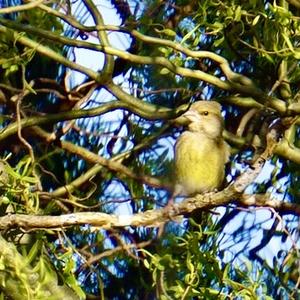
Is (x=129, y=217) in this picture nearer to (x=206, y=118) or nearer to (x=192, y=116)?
(x=206, y=118)

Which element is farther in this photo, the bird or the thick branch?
the bird

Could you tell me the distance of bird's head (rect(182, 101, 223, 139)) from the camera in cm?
218

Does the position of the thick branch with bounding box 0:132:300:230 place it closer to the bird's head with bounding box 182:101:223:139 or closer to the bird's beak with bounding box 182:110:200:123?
the bird's head with bounding box 182:101:223:139

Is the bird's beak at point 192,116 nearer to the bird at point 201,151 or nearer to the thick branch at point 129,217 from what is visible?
the bird at point 201,151

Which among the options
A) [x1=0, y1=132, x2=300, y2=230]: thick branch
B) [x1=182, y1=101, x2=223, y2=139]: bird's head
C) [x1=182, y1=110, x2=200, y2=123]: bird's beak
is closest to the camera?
[x1=0, y1=132, x2=300, y2=230]: thick branch

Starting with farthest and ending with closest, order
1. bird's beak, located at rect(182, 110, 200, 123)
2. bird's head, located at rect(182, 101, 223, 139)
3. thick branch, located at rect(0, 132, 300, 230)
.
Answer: bird's beak, located at rect(182, 110, 200, 123) → bird's head, located at rect(182, 101, 223, 139) → thick branch, located at rect(0, 132, 300, 230)

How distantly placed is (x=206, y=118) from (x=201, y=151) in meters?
0.40

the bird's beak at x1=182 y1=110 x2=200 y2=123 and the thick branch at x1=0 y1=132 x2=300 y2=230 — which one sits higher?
the bird's beak at x1=182 y1=110 x2=200 y2=123

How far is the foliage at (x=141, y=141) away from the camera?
1827 millimetres

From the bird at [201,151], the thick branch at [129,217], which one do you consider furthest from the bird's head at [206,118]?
the thick branch at [129,217]

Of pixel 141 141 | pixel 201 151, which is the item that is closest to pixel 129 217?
pixel 141 141

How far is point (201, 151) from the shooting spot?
101 inches

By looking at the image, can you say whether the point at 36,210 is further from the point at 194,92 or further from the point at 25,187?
the point at 194,92

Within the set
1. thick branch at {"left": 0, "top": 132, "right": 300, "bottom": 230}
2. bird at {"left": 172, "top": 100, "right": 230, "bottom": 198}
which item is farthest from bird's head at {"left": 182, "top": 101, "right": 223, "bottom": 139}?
thick branch at {"left": 0, "top": 132, "right": 300, "bottom": 230}
